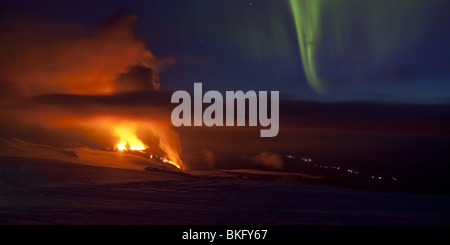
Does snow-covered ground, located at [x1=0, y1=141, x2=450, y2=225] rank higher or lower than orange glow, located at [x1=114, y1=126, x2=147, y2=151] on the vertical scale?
lower

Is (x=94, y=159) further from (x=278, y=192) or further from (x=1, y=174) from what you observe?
(x=278, y=192)

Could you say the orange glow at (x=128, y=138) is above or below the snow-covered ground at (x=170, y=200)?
above

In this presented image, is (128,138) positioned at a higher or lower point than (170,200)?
higher

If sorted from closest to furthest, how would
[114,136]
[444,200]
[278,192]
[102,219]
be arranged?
[102,219] < [444,200] < [278,192] < [114,136]

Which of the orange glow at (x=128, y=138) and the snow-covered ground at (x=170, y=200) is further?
the orange glow at (x=128, y=138)

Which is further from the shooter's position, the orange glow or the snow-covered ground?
the orange glow

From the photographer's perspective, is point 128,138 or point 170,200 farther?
point 128,138

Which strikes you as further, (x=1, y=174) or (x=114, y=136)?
(x=114, y=136)

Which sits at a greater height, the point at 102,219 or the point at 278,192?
the point at 278,192

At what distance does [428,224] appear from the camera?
23.1 feet
